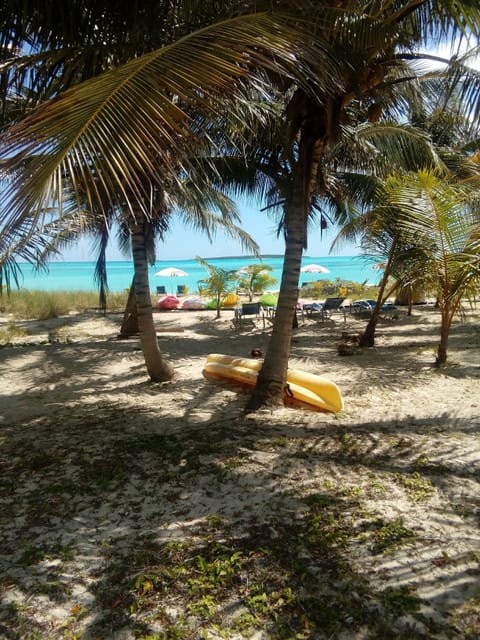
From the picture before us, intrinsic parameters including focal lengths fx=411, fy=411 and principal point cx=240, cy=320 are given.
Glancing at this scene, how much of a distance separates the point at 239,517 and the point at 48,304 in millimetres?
15120

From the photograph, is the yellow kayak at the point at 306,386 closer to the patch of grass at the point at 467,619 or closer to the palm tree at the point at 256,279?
the patch of grass at the point at 467,619

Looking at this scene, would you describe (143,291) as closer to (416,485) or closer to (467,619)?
(416,485)

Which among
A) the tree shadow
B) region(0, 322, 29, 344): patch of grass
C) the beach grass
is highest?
the beach grass

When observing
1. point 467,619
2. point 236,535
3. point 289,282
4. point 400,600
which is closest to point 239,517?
point 236,535

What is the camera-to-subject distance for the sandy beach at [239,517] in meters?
1.76

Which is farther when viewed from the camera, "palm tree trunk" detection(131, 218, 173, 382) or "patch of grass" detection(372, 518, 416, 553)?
"palm tree trunk" detection(131, 218, 173, 382)

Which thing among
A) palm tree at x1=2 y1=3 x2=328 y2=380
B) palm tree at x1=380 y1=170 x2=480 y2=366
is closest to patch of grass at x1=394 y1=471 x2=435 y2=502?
palm tree at x1=2 y1=3 x2=328 y2=380

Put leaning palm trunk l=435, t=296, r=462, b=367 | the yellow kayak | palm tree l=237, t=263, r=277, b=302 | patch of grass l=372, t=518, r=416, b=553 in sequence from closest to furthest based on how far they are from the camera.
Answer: patch of grass l=372, t=518, r=416, b=553
the yellow kayak
leaning palm trunk l=435, t=296, r=462, b=367
palm tree l=237, t=263, r=277, b=302

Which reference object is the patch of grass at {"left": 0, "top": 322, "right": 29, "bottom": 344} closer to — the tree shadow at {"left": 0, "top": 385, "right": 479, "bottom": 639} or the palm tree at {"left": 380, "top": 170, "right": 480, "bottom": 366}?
the tree shadow at {"left": 0, "top": 385, "right": 479, "bottom": 639}

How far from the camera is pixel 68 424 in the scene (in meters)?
4.33

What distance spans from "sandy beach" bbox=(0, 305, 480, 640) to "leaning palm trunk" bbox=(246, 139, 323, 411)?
0.32 m

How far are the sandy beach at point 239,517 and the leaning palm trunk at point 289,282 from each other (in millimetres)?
318

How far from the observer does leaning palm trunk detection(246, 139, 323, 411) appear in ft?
14.1

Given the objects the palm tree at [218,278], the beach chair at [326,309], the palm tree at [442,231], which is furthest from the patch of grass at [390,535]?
the palm tree at [218,278]
